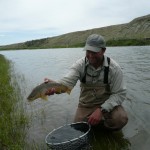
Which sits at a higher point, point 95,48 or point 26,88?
point 95,48

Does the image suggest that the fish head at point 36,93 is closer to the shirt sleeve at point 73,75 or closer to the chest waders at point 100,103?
the shirt sleeve at point 73,75

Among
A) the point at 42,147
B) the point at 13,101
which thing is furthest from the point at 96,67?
the point at 13,101

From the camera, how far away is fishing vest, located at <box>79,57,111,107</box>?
6.30 m

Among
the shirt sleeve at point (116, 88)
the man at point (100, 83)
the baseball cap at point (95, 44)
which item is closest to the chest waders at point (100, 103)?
the man at point (100, 83)

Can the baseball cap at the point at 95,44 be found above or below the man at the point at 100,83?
above

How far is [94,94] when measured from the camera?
648cm

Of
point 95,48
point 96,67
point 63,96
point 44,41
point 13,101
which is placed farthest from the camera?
point 44,41

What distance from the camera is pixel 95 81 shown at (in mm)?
6270

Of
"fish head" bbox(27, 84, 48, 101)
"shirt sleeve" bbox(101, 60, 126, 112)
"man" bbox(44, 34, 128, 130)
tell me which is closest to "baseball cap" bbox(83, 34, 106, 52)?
"man" bbox(44, 34, 128, 130)

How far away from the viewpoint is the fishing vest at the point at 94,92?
630 cm

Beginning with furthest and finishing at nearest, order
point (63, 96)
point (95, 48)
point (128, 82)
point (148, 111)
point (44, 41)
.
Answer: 1. point (44, 41)
2. point (128, 82)
3. point (63, 96)
4. point (148, 111)
5. point (95, 48)

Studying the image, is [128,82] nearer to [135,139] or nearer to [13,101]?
[13,101]

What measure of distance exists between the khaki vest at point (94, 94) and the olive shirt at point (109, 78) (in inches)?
4.8

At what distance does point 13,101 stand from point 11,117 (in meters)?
2.12
